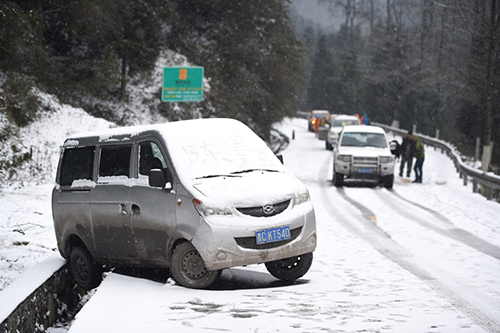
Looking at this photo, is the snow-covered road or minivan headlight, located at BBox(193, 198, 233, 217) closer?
the snow-covered road

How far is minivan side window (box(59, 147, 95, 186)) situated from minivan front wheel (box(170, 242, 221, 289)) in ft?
6.77

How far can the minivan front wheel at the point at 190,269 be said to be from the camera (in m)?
6.70

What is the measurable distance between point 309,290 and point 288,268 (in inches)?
33.7

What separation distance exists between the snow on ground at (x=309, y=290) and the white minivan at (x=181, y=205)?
1.18 feet

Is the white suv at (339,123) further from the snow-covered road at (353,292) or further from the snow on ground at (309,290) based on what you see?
the snow-covered road at (353,292)

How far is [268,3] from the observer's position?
39125 millimetres

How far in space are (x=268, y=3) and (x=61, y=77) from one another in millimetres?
Result: 18528

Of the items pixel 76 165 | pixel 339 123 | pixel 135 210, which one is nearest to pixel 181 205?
pixel 135 210

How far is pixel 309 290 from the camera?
21.8ft

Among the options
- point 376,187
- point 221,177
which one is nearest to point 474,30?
point 376,187

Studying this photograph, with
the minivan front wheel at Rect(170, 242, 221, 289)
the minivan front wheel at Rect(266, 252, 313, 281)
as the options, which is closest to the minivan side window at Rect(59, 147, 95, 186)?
the minivan front wheel at Rect(170, 242, 221, 289)

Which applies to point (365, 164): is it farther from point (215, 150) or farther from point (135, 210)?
point (135, 210)

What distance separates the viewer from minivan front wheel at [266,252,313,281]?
740cm

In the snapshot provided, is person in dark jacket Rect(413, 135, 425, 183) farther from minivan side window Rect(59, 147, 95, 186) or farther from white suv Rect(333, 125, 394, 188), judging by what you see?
minivan side window Rect(59, 147, 95, 186)
